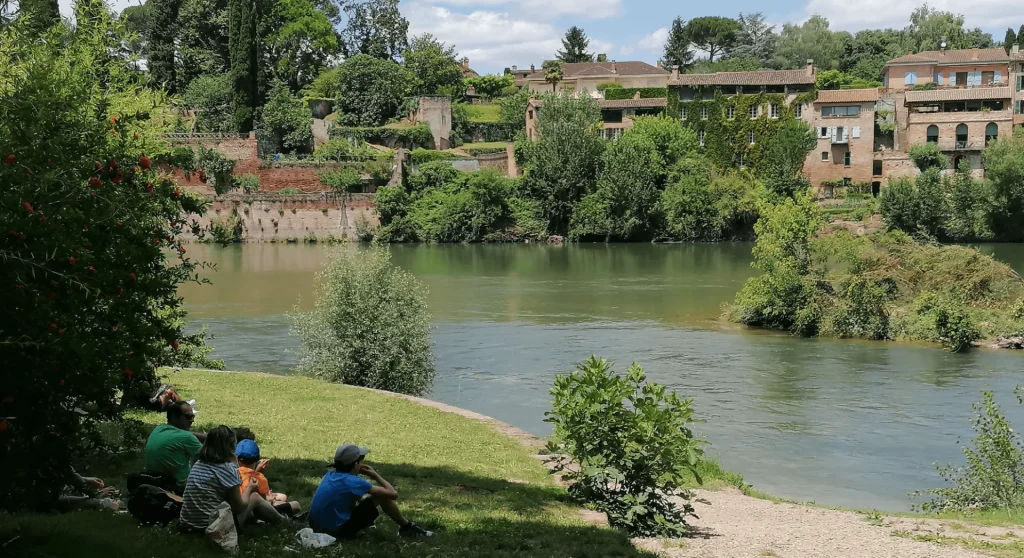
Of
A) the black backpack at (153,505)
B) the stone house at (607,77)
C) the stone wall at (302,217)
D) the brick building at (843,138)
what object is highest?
the stone house at (607,77)

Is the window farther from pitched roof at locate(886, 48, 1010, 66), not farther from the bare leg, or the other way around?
the bare leg

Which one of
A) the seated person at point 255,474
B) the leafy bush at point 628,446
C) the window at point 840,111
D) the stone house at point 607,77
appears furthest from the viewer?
the stone house at point 607,77

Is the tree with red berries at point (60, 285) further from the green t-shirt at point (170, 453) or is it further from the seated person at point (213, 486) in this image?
the seated person at point (213, 486)

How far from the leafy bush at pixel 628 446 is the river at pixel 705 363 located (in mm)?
6760

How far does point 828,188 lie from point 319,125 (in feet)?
135

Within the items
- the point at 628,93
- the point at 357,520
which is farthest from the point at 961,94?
the point at 357,520

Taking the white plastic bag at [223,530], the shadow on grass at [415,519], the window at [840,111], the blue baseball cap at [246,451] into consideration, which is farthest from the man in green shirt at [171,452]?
the window at [840,111]

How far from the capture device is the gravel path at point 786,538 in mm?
10484

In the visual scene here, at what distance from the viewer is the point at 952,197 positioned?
2712 inches

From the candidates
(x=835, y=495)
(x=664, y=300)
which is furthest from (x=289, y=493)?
(x=664, y=300)

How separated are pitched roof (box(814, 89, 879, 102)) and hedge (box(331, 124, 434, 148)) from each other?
31.8 metres

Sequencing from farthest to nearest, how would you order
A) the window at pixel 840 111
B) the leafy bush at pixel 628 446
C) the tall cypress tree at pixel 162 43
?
1. the tall cypress tree at pixel 162 43
2. the window at pixel 840 111
3. the leafy bush at pixel 628 446

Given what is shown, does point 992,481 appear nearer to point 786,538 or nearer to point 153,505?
point 786,538

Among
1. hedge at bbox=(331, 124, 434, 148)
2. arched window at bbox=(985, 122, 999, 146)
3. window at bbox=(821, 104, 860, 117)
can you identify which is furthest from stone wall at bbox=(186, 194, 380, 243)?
arched window at bbox=(985, 122, 999, 146)
